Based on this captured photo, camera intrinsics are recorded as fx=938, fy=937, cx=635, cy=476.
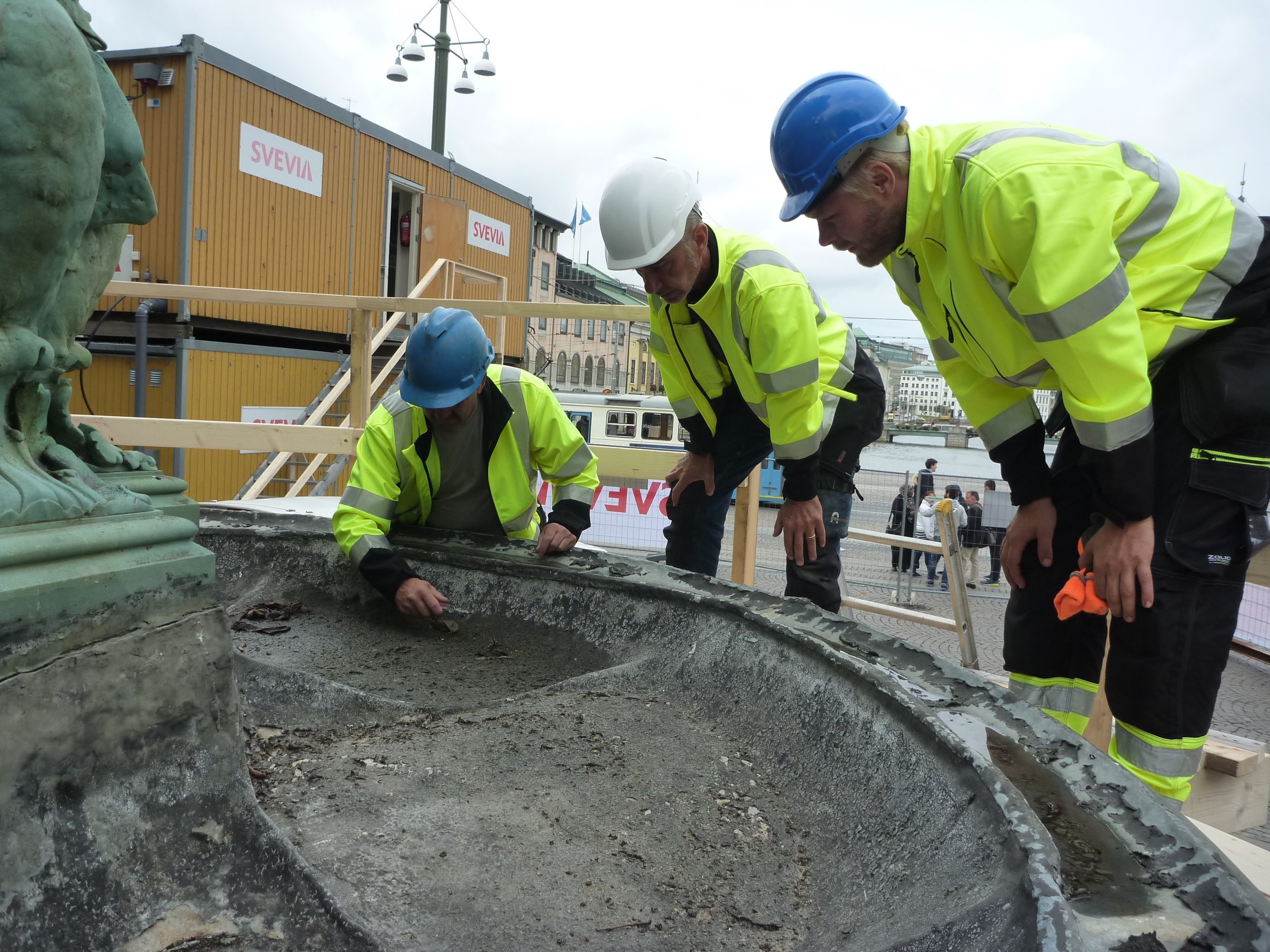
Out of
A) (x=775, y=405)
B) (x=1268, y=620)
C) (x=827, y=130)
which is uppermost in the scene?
(x=827, y=130)

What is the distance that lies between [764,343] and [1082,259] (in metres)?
1.25

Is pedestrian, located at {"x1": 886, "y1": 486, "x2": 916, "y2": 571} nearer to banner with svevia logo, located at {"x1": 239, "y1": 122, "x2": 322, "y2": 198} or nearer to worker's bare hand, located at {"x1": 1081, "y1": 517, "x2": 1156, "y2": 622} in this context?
banner with svevia logo, located at {"x1": 239, "y1": 122, "x2": 322, "y2": 198}

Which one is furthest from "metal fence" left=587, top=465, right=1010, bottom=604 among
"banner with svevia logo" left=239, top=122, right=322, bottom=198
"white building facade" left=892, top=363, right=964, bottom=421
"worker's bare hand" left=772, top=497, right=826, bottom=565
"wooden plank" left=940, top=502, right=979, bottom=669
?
"white building facade" left=892, top=363, right=964, bottom=421

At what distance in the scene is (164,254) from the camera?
10078 millimetres

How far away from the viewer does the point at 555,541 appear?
286 centimetres

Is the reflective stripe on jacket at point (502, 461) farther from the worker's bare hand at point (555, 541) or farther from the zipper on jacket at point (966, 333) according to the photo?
the zipper on jacket at point (966, 333)

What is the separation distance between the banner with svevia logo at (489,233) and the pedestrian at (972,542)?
861 cm

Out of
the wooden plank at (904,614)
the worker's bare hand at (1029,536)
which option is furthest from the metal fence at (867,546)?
the worker's bare hand at (1029,536)

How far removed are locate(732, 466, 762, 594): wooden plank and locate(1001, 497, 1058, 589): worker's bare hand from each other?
2.19m

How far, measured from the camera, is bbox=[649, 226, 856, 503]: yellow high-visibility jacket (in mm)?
2852

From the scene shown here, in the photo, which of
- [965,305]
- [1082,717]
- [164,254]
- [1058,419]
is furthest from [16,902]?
[164,254]

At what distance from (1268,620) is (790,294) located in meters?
6.77

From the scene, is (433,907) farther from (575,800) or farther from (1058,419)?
(1058,419)

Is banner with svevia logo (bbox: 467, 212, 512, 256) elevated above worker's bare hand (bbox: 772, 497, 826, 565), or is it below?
above
